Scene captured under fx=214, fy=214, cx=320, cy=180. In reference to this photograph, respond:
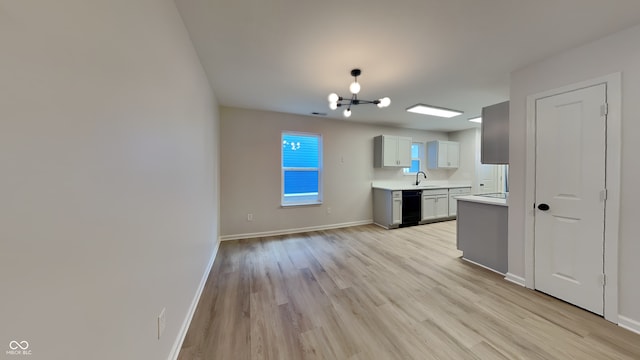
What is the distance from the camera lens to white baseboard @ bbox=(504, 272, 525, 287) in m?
Result: 2.39

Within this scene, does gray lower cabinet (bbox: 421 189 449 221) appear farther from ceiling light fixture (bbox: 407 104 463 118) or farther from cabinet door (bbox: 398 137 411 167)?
ceiling light fixture (bbox: 407 104 463 118)

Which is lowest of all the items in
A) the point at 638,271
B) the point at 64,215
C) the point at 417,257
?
the point at 417,257

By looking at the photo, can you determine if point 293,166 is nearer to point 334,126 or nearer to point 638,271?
point 334,126

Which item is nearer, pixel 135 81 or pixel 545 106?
pixel 135 81

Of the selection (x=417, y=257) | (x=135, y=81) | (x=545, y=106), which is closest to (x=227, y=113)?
(x=135, y=81)

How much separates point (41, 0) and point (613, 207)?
3.55 m

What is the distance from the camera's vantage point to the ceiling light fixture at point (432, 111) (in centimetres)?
388

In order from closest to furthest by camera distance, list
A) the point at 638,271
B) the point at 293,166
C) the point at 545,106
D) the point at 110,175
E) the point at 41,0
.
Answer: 1. the point at 41,0
2. the point at 110,175
3. the point at 638,271
4. the point at 545,106
5. the point at 293,166

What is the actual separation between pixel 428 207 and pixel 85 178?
5.62 m

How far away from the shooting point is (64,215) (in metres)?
0.64

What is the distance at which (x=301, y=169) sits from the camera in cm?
462

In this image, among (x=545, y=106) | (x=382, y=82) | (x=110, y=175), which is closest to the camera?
(x=110, y=175)

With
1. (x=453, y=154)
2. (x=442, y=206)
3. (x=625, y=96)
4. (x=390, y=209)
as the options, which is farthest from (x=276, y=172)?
(x=453, y=154)

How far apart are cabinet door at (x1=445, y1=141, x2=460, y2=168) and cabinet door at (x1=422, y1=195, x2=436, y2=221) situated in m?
1.49
